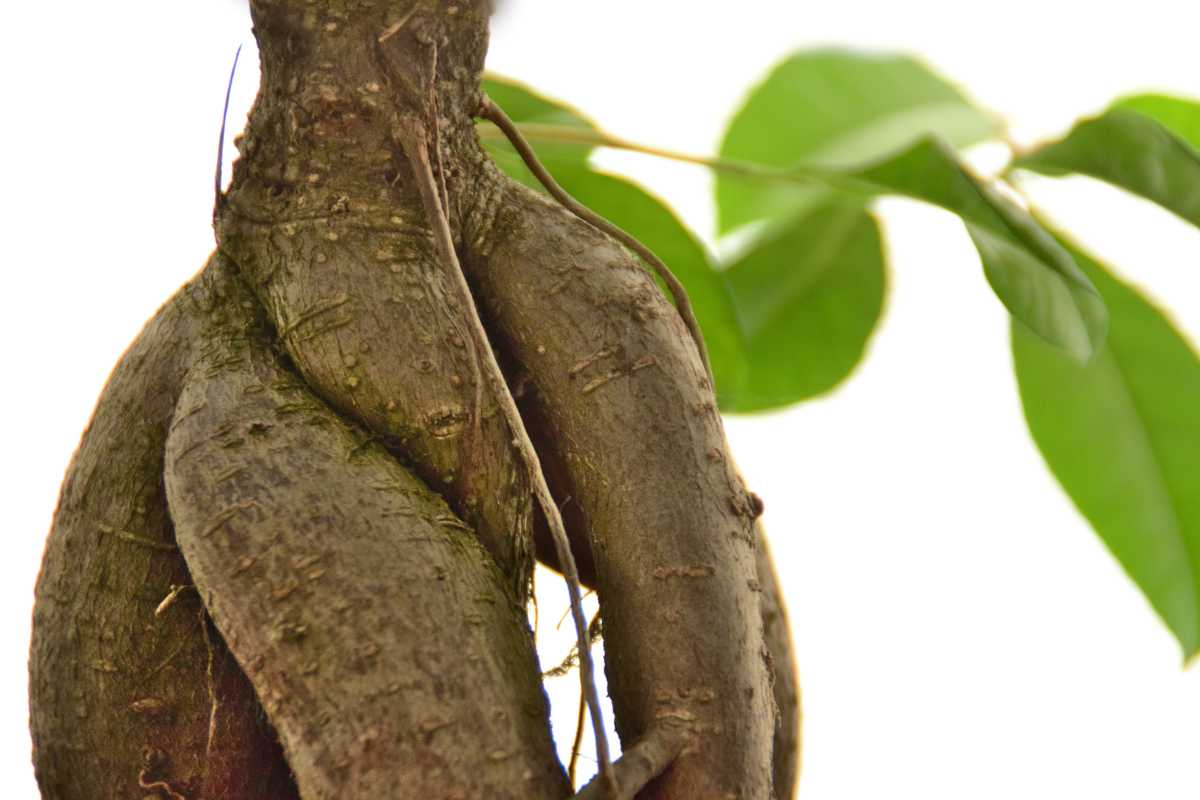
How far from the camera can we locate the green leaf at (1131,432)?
100 centimetres

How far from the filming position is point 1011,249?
0.71 meters

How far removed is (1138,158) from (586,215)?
1.21ft

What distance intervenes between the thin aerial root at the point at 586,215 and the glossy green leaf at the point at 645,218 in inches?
10.0

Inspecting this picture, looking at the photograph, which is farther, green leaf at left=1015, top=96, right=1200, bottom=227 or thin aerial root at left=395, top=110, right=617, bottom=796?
green leaf at left=1015, top=96, right=1200, bottom=227

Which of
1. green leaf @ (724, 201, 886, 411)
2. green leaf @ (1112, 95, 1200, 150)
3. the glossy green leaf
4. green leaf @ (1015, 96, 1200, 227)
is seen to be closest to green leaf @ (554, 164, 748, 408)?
the glossy green leaf

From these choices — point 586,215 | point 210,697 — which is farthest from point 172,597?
point 586,215

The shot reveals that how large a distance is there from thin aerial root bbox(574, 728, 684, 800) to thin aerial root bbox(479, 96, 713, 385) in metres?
0.20

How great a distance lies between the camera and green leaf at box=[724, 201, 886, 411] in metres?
1.13

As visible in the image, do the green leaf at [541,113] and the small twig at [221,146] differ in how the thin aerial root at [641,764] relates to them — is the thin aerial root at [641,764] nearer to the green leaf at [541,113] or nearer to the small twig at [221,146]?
the small twig at [221,146]

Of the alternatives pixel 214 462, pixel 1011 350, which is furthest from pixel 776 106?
pixel 214 462

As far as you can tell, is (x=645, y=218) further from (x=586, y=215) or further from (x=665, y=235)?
(x=586, y=215)

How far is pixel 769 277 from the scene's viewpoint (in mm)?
1145

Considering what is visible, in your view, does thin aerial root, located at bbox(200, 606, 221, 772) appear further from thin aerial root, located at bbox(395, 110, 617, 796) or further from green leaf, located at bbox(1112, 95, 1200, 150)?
green leaf, located at bbox(1112, 95, 1200, 150)

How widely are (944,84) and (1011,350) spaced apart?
360 mm
